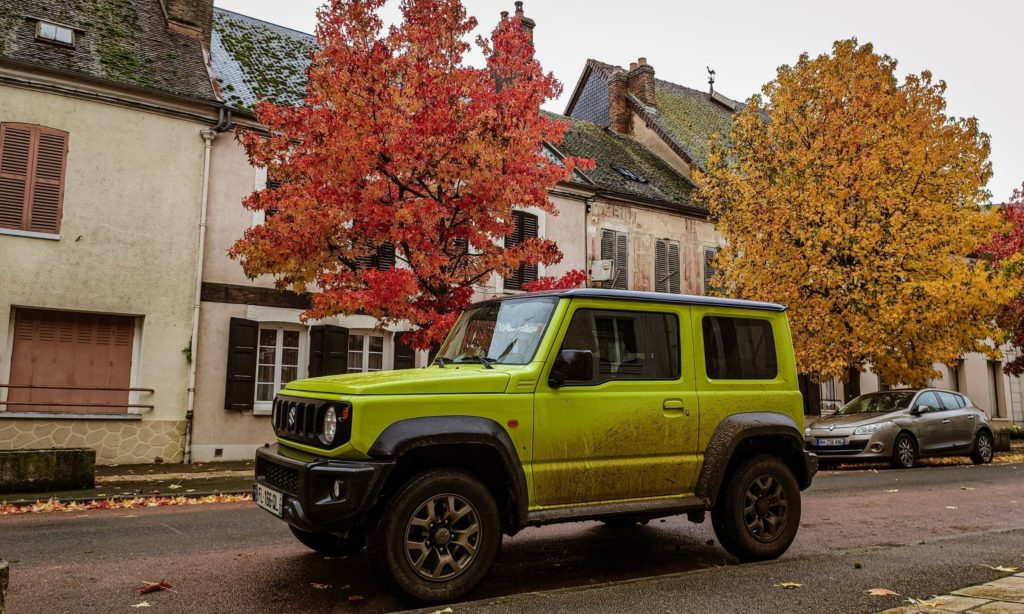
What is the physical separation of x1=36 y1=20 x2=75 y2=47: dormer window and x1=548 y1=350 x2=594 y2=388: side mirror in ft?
47.2

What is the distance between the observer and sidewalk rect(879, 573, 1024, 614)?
159 inches

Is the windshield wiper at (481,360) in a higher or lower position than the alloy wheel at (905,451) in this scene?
higher

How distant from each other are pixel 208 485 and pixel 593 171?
14.3 m

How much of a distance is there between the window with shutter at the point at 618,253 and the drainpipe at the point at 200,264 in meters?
10.1

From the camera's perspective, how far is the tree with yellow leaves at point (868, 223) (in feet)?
51.0

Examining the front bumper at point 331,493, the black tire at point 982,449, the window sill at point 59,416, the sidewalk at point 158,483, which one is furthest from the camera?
the black tire at point 982,449

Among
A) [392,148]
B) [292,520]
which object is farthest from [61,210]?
[292,520]

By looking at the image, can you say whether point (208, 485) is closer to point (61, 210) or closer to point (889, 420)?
point (61, 210)

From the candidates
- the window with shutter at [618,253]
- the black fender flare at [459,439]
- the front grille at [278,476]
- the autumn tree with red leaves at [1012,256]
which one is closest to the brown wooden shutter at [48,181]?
the front grille at [278,476]

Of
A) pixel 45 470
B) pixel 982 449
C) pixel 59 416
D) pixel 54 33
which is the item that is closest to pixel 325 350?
pixel 59 416

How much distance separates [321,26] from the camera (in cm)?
1220

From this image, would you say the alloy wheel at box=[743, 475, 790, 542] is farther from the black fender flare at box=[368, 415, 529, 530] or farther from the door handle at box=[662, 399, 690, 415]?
the black fender flare at box=[368, 415, 529, 530]

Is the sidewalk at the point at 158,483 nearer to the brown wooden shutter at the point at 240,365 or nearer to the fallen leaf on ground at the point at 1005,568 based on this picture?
the brown wooden shutter at the point at 240,365

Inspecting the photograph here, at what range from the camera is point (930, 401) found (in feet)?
49.3
